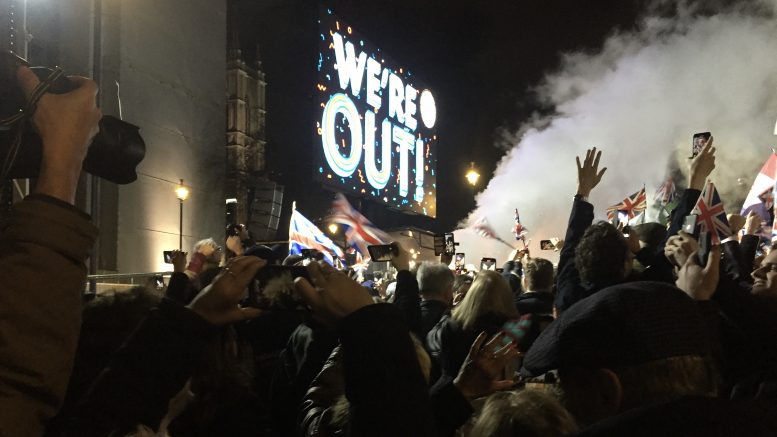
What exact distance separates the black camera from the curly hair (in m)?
2.72

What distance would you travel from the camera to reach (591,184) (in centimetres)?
484

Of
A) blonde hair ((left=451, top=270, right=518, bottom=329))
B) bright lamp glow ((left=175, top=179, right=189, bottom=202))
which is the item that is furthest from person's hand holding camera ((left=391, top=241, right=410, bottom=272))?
bright lamp glow ((left=175, top=179, right=189, bottom=202))

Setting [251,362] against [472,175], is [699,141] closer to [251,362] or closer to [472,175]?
[251,362]

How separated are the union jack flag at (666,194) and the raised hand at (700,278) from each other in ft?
18.1

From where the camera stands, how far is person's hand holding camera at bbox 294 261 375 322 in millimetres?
1689

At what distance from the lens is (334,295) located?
1.70m

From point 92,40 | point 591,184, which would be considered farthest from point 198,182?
point 591,184

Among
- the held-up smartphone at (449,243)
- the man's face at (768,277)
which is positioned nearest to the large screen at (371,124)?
the held-up smartphone at (449,243)

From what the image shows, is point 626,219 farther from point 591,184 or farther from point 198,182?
point 198,182

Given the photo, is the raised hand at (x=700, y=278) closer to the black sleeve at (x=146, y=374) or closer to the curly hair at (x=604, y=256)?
the curly hair at (x=604, y=256)

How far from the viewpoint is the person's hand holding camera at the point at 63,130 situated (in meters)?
1.47

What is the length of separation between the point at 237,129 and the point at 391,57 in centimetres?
1560

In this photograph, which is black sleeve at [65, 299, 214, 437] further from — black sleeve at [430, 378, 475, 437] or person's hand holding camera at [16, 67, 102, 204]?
black sleeve at [430, 378, 475, 437]

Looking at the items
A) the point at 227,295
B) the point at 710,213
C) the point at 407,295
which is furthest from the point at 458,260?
the point at 227,295
